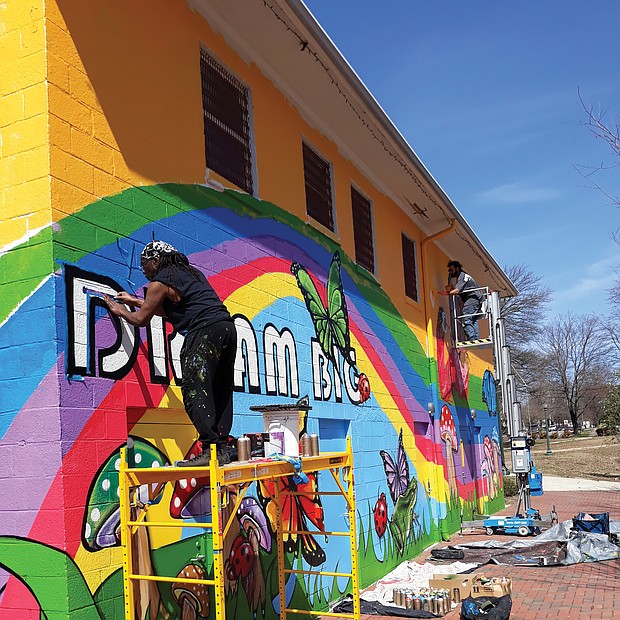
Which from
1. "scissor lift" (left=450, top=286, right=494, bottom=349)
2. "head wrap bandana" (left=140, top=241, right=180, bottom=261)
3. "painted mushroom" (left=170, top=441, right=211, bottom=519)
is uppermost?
"scissor lift" (left=450, top=286, right=494, bottom=349)

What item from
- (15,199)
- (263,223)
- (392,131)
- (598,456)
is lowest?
(598,456)

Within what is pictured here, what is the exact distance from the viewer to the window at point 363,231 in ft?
35.6

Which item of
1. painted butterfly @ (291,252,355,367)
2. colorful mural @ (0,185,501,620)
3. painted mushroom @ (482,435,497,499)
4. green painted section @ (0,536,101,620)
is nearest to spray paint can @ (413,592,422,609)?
colorful mural @ (0,185,501,620)

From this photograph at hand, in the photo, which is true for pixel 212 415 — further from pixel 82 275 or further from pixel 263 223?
pixel 263 223

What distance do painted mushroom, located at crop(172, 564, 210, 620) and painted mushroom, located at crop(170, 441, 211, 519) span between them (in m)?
0.41

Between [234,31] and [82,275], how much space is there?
11.9 feet

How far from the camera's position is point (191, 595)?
18.9ft

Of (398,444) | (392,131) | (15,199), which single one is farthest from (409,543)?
(15,199)

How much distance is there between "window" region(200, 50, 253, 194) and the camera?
6.96 metres

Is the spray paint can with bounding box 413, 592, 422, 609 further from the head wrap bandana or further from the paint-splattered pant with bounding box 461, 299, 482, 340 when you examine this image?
the paint-splattered pant with bounding box 461, 299, 482, 340

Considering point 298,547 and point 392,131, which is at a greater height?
point 392,131

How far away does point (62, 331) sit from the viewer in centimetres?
463

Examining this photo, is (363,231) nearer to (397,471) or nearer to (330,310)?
(330,310)

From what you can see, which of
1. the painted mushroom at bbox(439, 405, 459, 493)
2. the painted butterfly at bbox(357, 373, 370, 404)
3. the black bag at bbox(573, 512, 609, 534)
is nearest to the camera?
the painted butterfly at bbox(357, 373, 370, 404)
